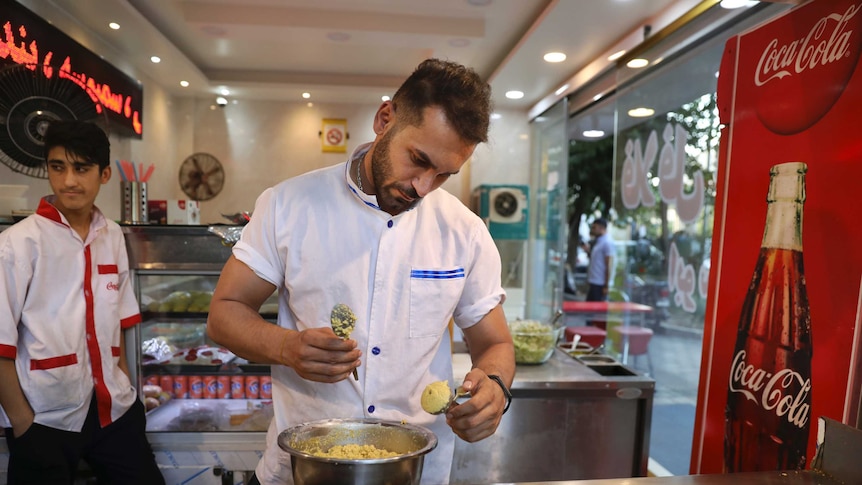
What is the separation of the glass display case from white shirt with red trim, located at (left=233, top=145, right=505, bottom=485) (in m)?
1.17

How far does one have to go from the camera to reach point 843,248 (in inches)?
56.7

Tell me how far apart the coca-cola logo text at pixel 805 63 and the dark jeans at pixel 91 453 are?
276 cm

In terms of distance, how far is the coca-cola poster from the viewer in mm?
1435

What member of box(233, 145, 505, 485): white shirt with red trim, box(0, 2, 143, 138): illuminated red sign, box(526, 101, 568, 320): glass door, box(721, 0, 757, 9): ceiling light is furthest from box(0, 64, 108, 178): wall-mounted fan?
box(526, 101, 568, 320): glass door

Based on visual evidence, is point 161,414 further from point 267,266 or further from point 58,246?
point 267,266

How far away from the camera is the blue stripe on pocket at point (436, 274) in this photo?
1.54m

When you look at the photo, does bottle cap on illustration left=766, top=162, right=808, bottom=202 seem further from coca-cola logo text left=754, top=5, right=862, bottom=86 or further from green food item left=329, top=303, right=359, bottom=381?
green food item left=329, top=303, right=359, bottom=381

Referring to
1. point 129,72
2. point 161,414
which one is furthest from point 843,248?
point 129,72

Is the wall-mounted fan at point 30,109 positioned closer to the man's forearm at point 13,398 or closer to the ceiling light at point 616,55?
the man's forearm at point 13,398

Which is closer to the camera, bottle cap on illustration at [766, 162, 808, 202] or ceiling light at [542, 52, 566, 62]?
bottle cap on illustration at [766, 162, 808, 202]

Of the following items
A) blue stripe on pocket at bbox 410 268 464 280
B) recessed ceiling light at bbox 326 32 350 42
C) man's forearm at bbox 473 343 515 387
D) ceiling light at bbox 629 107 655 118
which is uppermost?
recessed ceiling light at bbox 326 32 350 42

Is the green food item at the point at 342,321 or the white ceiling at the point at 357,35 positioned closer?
the green food item at the point at 342,321

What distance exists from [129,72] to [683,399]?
588 cm

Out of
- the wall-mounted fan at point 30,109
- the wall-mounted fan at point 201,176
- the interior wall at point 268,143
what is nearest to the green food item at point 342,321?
the wall-mounted fan at point 30,109
